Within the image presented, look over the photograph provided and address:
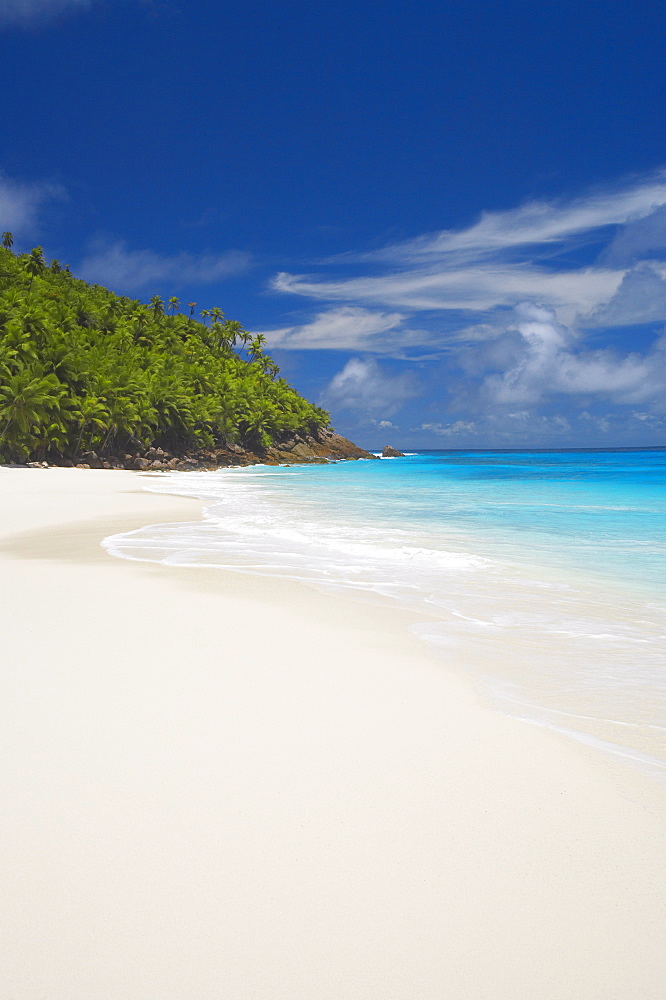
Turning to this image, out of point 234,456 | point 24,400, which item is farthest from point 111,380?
point 234,456

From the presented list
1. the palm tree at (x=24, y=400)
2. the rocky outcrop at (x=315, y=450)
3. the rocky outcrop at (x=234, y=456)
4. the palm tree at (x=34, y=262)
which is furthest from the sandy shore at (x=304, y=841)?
the palm tree at (x=34, y=262)

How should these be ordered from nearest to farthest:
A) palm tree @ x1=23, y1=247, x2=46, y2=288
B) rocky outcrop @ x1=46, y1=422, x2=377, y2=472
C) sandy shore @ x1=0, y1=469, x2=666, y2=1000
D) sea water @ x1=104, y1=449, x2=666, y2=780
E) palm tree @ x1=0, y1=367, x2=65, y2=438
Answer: sandy shore @ x1=0, y1=469, x2=666, y2=1000 → sea water @ x1=104, y1=449, x2=666, y2=780 → palm tree @ x1=0, y1=367, x2=65, y2=438 → rocky outcrop @ x1=46, y1=422, x2=377, y2=472 → palm tree @ x1=23, y1=247, x2=46, y2=288

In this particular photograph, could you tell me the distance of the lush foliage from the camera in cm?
4056

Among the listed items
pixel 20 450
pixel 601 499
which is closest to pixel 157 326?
pixel 20 450

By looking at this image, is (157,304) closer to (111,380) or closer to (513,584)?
(111,380)

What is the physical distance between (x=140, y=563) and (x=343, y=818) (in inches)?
234

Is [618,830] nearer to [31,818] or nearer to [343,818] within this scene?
[343,818]

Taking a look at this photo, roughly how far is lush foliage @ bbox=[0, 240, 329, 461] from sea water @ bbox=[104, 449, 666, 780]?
2914cm

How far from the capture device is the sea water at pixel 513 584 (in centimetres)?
380

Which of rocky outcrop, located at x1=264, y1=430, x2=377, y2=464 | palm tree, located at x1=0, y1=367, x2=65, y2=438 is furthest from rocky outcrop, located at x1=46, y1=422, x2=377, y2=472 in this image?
palm tree, located at x1=0, y1=367, x2=65, y2=438

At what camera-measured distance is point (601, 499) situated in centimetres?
2486

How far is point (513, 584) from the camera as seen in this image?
743 centimetres

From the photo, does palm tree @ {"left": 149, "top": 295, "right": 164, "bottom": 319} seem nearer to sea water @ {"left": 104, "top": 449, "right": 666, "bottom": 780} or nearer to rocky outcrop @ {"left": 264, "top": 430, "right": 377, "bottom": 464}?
rocky outcrop @ {"left": 264, "top": 430, "right": 377, "bottom": 464}

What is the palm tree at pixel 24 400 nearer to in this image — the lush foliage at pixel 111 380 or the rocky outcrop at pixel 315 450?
the lush foliage at pixel 111 380
